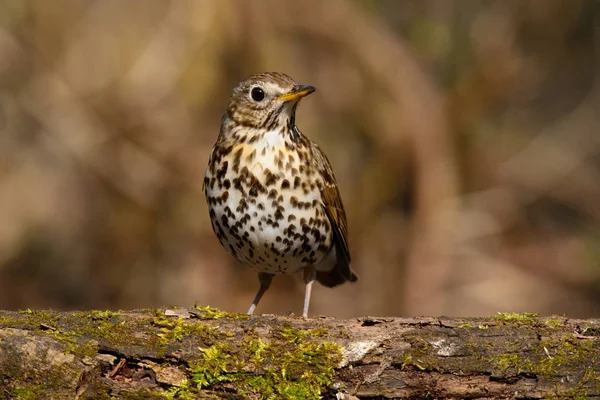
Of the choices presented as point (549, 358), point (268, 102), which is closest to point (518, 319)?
point (549, 358)

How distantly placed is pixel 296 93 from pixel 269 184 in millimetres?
532

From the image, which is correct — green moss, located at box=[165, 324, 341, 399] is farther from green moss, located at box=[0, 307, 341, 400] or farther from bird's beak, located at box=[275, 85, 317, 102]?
bird's beak, located at box=[275, 85, 317, 102]

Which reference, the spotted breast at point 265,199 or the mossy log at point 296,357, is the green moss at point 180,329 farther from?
the spotted breast at point 265,199

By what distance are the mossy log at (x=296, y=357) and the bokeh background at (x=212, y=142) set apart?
4607mm

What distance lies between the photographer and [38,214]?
882 cm

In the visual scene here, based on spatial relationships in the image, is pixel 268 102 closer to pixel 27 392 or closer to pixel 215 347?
pixel 215 347

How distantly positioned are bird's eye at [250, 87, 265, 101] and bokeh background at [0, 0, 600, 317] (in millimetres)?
3583

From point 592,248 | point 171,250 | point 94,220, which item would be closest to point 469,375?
point 171,250


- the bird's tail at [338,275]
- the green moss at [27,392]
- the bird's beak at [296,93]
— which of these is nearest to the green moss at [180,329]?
the green moss at [27,392]

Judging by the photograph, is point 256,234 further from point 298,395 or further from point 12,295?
point 12,295

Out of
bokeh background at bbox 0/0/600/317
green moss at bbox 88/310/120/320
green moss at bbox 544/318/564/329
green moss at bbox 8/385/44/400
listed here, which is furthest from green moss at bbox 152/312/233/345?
bokeh background at bbox 0/0/600/317

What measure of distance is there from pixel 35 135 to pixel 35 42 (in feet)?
3.05

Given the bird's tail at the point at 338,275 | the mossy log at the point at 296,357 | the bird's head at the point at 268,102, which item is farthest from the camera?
the bird's tail at the point at 338,275

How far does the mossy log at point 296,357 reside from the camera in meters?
3.42
